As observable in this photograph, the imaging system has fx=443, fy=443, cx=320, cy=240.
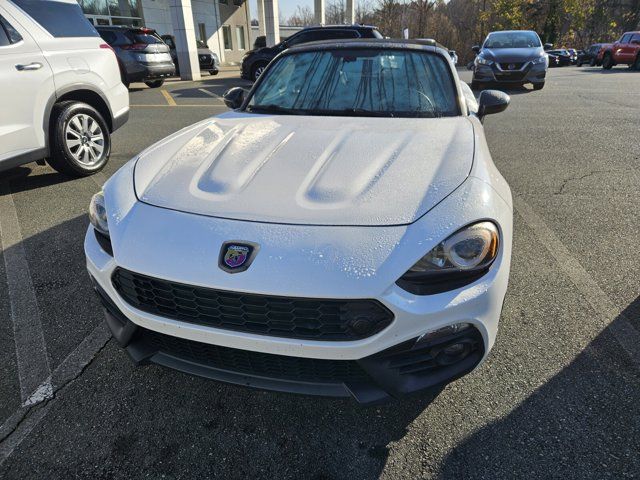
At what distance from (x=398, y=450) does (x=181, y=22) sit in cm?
1861

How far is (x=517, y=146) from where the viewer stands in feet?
20.8

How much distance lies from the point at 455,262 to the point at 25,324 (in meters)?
2.46

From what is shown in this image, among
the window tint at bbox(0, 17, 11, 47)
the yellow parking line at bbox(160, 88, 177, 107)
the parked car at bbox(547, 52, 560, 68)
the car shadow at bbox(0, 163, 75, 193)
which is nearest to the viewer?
the window tint at bbox(0, 17, 11, 47)

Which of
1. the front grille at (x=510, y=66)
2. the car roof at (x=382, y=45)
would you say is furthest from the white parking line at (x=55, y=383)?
the front grille at (x=510, y=66)

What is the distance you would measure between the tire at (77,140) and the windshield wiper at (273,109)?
8.86 ft

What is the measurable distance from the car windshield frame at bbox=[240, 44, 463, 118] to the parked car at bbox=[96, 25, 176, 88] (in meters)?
10.7

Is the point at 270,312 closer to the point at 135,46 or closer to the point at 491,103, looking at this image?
the point at 491,103

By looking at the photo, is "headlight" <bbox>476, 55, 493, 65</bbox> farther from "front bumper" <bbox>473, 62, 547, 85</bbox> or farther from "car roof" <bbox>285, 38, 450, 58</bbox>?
"car roof" <bbox>285, 38, 450, 58</bbox>

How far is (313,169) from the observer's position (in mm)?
2031

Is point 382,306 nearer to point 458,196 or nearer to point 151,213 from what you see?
point 458,196

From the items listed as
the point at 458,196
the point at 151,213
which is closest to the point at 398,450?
the point at 458,196

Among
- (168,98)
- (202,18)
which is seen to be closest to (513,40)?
(168,98)

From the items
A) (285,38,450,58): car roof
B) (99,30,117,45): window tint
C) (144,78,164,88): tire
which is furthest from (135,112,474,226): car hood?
(144,78,164,88): tire

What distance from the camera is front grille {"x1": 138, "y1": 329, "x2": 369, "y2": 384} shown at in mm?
1623
